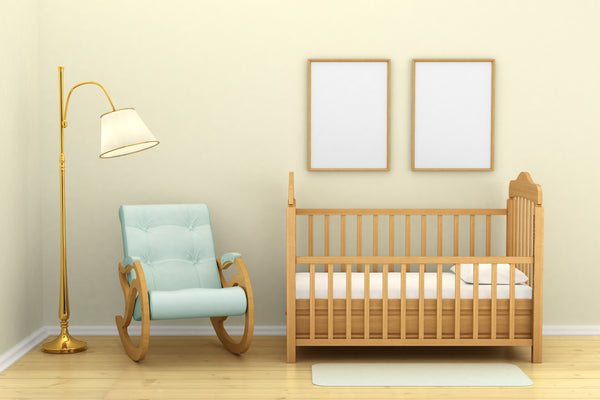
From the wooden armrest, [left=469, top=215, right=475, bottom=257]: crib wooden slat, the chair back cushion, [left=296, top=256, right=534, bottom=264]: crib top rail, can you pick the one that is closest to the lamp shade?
the chair back cushion

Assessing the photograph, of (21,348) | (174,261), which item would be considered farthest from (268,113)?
(21,348)

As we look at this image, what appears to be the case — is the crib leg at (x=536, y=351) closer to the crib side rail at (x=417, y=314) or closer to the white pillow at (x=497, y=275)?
the crib side rail at (x=417, y=314)

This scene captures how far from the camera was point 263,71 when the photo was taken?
3.69m

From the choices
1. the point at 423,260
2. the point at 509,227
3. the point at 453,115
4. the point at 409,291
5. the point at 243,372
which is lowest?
the point at 243,372

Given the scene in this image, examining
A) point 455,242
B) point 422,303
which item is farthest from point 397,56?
point 422,303

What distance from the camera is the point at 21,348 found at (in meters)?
3.30

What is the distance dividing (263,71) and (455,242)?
58.8 inches

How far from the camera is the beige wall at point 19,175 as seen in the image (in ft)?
10.4

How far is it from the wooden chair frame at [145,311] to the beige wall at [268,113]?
1.38 feet

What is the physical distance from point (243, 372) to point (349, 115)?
62.4 inches

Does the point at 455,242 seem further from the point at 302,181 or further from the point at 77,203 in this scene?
the point at 77,203

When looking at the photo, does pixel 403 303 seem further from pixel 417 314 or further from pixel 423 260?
pixel 423 260

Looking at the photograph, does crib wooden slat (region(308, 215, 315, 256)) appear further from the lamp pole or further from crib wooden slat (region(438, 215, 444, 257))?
the lamp pole

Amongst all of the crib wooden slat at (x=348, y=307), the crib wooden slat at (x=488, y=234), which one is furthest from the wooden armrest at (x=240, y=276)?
the crib wooden slat at (x=488, y=234)
